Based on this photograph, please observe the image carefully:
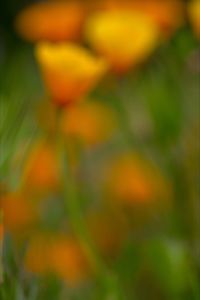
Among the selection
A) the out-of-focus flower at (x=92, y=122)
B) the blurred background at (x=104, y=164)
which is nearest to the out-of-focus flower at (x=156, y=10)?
the blurred background at (x=104, y=164)

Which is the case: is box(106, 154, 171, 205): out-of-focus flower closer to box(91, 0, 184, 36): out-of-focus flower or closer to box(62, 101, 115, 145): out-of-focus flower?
box(62, 101, 115, 145): out-of-focus flower

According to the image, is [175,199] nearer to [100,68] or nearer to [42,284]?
[100,68]

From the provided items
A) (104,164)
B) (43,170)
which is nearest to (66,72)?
(43,170)

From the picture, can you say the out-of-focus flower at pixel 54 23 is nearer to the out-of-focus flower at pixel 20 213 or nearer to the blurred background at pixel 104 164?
the blurred background at pixel 104 164

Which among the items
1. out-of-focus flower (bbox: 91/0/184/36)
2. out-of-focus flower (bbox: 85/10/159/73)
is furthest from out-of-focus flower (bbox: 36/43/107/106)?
out-of-focus flower (bbox: 91/0/184/36)

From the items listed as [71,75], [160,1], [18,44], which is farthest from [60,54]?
[18,44]
